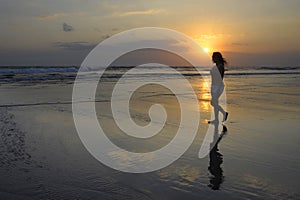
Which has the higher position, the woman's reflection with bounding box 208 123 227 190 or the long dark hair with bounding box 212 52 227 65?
the long dark hair with bounding box 212 52 227 65

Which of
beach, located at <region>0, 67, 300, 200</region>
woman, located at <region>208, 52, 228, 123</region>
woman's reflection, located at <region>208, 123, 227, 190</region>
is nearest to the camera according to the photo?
beach, located at <region>0, 67, 300, 200</region>

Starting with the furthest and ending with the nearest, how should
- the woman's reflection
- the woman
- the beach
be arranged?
1. the woman
2. the woman's reflection
3. the beach

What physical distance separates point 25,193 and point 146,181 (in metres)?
1.74

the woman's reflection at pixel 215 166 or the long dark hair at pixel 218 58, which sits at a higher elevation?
the long dark hair at pixel 218 58

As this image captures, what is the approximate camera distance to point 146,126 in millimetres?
9250

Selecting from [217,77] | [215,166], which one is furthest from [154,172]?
[217,77]

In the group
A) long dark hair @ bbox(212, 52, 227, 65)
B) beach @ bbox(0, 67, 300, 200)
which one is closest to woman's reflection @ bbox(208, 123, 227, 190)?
beach @ bbox(0, 67, 300, 200)

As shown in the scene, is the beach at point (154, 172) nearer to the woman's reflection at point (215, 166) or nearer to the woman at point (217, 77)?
the woman's reflection at point (215, 166)

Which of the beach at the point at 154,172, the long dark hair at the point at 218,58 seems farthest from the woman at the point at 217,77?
the beach at the point at 154,172

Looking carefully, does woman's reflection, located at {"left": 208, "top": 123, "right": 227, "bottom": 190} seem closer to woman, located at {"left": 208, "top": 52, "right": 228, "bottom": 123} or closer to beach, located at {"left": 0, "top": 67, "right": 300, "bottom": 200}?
beach, located at {"left": 0, "top": 67, "right": 300, "bottom": 200}

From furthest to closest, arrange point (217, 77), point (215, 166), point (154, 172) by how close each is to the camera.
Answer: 1. point (217, 77)
2. point (215, 166)
3. point (154, 172)

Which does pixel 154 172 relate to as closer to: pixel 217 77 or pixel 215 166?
pixel 215 166

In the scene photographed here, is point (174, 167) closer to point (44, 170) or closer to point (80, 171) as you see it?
point (80, 171)

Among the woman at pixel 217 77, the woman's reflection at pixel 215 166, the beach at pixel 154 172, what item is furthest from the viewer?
the woman at pixel 217 77
